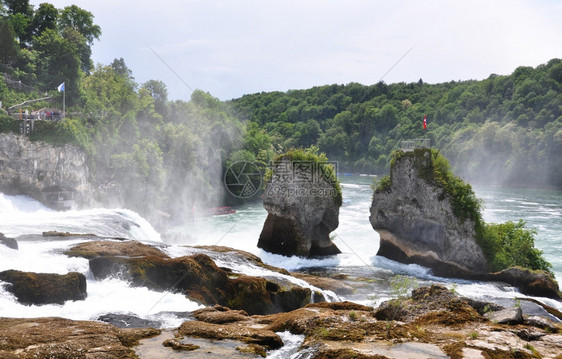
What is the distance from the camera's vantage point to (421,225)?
3247 cm

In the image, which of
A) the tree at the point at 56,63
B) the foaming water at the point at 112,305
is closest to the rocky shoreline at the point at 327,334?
the foaming water at the point at 112,305

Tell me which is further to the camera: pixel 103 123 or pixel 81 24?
pixel 81 24

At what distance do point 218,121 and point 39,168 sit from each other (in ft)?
152

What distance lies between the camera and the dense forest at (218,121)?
57.5m

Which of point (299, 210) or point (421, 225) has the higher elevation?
point (299, 210)

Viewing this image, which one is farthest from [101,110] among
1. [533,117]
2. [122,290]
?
[533,117]

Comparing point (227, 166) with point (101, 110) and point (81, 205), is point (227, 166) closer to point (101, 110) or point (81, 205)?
point (101, 110)

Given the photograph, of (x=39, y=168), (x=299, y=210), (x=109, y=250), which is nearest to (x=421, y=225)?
(x=299, y=210)

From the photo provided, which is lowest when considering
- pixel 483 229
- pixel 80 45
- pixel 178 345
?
pixel 483 229

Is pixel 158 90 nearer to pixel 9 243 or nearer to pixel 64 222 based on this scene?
pixel 64 222

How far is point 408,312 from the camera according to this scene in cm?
1245

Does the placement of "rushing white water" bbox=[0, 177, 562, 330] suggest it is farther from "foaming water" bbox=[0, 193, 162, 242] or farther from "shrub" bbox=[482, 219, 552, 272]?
"shrub" bbox=[482, 219, 552, 272]

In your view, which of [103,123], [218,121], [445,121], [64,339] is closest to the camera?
[64,339]

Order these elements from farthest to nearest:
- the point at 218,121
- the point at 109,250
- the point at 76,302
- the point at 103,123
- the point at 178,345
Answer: the point at 218,121, the point at 103,123, the point at 109,250, the point at 76,302, the point at 178,345
